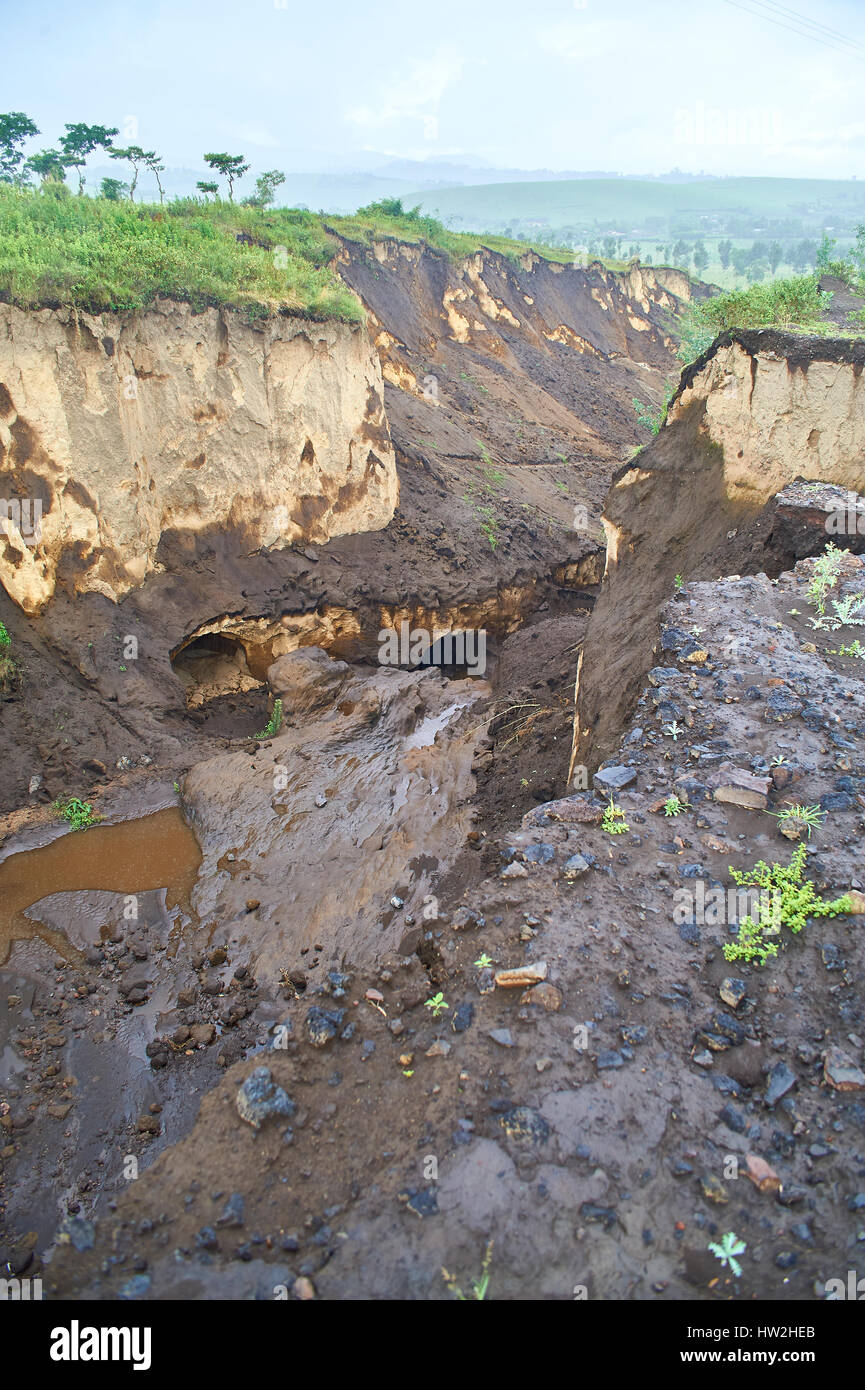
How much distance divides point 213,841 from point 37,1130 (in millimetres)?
3782

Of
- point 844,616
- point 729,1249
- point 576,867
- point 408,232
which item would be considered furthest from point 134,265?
point 408,232

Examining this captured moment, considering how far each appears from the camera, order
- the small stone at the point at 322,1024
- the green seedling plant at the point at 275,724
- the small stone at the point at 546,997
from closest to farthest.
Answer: the small stone at the point at 546,997 < the small stone at the point at 322,1024 < the green seedling plant at the point at 275,724

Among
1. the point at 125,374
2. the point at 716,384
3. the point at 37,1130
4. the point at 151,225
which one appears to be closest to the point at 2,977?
the point at 37,1130

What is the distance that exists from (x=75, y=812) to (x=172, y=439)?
6744 mm

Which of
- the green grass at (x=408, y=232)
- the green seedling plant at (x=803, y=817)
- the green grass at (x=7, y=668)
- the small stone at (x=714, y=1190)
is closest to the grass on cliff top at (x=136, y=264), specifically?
the green grass at (x=7, y=668)

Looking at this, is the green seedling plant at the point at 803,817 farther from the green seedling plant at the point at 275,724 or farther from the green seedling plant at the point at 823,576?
the green seedling plant at the point at 275,724

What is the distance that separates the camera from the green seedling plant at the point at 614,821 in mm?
5047

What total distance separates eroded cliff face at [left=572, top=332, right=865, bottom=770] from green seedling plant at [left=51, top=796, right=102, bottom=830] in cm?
652

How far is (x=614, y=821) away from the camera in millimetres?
5125

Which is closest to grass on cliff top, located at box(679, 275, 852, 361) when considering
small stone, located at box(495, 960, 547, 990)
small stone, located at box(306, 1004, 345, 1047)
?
small stone, located at box(495, 960, 547, 990)

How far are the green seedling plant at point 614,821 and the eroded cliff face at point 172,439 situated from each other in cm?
982

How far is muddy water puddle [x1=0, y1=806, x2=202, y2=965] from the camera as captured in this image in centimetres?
826

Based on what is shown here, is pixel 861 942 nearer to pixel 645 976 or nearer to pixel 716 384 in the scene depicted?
pixel 645 976

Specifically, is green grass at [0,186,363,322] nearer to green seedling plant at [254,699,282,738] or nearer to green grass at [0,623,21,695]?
green grass at [0,623,21,695]
